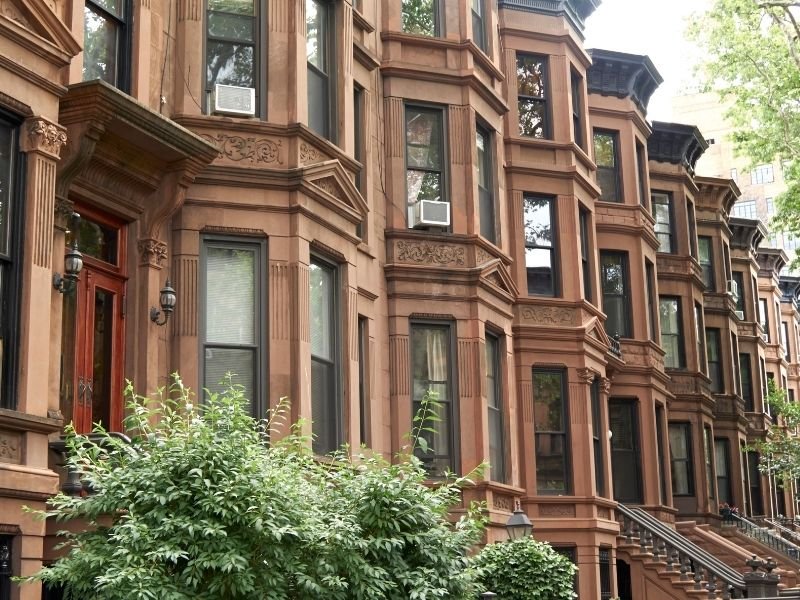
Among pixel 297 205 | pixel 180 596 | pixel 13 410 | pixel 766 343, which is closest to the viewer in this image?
pixel 180 596

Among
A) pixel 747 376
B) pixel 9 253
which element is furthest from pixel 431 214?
pixel 747 376

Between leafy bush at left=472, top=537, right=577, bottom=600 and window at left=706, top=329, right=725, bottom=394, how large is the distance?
87.0ft

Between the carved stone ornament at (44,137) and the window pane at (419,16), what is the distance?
37.5 ft

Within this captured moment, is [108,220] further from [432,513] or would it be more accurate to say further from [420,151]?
[420,151]

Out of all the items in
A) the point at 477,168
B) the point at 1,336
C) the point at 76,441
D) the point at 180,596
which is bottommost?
the point at 180,596

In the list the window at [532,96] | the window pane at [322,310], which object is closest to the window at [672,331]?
the window at [532,96]

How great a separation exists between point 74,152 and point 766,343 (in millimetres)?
47994

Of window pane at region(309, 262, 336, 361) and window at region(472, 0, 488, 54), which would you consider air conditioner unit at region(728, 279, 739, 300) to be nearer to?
window at region(472, 0, 488, 54)

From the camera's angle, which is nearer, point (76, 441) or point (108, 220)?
point (76, 441)

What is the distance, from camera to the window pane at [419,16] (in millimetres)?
23328

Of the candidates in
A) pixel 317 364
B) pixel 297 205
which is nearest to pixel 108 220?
pixel 297 205

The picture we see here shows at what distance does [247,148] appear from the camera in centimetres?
1709

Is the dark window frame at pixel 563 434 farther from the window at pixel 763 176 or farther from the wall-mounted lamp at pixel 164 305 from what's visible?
the window at pixel 763 176

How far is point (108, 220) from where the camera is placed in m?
15.4
